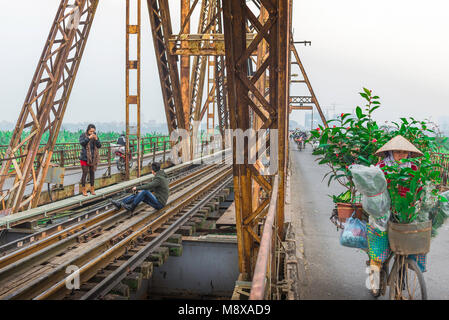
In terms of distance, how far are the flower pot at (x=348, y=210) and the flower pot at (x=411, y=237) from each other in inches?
26.6

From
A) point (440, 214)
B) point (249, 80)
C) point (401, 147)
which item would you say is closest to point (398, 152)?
point (401, 147)

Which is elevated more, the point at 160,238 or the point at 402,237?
the point at 402,237

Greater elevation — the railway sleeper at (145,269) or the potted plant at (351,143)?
the potted plant at (351,143)

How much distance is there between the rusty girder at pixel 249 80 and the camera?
13.9 feet

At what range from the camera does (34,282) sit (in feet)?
15.8

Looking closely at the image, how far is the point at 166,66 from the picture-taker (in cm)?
1391

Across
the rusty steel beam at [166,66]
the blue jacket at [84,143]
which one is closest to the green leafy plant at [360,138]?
→ the blue jacket at [84,143]

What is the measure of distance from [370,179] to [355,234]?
3.56 feet

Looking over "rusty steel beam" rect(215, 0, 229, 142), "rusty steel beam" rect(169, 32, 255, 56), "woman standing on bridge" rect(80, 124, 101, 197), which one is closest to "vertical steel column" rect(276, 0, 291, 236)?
"woman standing on bridge" rect(80, 124, 101, 197)

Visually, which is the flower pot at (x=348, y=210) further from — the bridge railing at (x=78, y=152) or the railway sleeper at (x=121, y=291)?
the bridge railing at (x=78, y=152)

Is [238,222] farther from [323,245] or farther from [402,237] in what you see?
[323,245]

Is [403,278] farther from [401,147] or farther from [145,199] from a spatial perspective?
[145,199]
